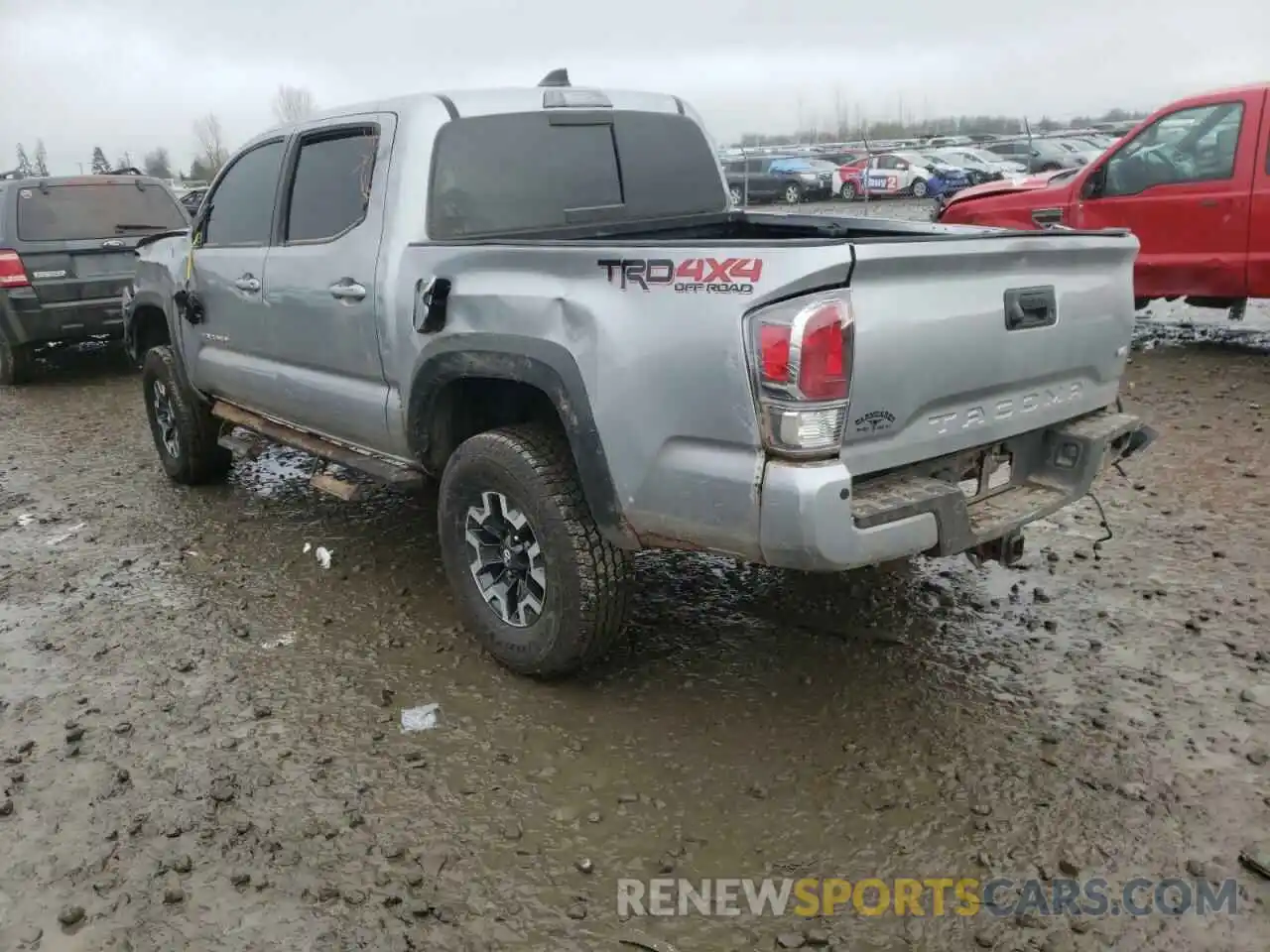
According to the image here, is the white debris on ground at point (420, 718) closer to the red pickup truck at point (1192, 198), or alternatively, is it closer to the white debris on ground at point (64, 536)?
the white debris on ground at point (64, 536)

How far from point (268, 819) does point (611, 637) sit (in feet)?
3.79

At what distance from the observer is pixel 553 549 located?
3176 mm

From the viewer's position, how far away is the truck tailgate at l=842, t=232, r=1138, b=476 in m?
2.65

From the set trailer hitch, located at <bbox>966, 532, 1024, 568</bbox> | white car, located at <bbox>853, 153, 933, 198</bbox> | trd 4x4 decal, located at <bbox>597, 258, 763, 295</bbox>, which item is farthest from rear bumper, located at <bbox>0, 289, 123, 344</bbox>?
white car, located at <bbox>853, 153, 933, 198</bbox>

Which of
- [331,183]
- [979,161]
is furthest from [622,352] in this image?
[979,161]

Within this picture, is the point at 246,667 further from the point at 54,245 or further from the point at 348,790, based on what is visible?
the point at 54,245

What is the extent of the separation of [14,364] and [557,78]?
722 centimetres

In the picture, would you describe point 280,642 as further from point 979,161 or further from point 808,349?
point 979,161

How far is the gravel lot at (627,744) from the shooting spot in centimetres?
251

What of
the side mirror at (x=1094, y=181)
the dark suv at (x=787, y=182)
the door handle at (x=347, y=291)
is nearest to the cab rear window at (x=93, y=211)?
the door handle at (x=347, y=291)

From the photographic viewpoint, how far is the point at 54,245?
28.7ft

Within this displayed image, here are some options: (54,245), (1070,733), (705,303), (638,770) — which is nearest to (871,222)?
(705,303)

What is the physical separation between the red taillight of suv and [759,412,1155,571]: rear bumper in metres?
0.09

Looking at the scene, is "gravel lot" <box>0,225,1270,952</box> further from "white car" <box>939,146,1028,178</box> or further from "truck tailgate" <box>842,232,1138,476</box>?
"white car" <box>939,146,1028,178</box>
